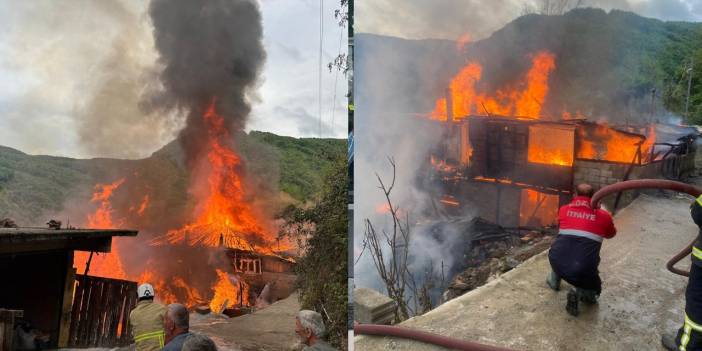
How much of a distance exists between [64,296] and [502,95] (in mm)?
4779

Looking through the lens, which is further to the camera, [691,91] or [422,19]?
[422,19]

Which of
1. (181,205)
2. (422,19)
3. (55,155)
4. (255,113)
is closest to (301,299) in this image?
(181,205)

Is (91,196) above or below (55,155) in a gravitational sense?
below

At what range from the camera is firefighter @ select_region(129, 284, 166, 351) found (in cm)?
353

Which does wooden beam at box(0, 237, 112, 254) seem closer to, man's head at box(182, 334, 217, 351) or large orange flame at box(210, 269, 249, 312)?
large orange flame at box(210, 269, 249, 312)

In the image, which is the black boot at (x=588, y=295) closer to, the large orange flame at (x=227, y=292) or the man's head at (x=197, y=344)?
the man's head at (x=197, y=344)

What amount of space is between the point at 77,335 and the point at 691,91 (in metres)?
6.09

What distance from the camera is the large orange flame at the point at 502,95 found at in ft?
11.8

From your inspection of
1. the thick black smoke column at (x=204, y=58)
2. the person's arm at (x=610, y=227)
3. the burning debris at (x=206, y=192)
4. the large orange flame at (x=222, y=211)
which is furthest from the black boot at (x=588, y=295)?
the thick black smoke column at (x=204, y=58)

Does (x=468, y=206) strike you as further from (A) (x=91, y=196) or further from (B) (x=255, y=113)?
(A) (x=91, y=196)

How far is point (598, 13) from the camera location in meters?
3.48

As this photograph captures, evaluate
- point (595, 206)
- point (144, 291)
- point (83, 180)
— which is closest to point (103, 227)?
point (83, 180)

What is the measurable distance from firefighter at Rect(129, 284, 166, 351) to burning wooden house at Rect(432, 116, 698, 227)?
2.46 metres

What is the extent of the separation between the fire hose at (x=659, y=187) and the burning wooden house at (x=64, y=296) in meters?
4.59
